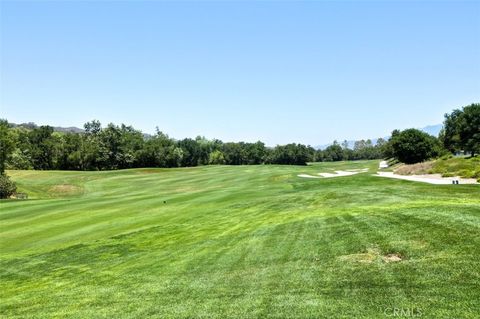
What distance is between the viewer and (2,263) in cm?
1616

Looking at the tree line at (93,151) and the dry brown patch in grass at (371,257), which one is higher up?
the tree line at (93,151)

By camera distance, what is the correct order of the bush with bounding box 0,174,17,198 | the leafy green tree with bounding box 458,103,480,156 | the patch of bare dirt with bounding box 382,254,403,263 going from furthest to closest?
the leafy green tree with bounding box 458,103,480,156 → the bush with bounding box 0,174,17,198 → the patch of bare dirt with bounding box 382,254,403,263

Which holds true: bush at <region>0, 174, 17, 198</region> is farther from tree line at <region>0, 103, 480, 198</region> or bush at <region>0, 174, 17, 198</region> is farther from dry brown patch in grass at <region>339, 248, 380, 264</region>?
dry brown patch in grass at <region>339, 248, 380, 264</region>

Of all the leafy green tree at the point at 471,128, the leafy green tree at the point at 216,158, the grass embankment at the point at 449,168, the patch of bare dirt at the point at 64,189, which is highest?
the leafy green tree at the point at 471,128

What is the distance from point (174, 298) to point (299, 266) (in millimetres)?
3455

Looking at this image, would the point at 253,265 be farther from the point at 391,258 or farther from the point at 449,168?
the point at 449,168

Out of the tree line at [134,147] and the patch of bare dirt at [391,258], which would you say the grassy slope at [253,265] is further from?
the tree line at [134,147]

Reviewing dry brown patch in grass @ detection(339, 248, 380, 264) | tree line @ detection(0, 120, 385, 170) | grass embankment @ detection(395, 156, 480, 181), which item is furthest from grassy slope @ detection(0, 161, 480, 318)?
Result: tree line @ detection(0, 120, 385, 170)

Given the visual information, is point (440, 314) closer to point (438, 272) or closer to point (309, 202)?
point (438, 272)

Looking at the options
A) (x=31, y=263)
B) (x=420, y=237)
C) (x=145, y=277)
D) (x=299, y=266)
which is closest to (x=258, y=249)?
(x=299, y=266)

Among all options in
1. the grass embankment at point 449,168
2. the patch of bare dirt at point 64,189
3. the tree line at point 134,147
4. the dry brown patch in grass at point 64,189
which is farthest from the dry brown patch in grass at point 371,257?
the tree line at point 134,147

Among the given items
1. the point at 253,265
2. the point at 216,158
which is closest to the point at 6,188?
the point at 253,265

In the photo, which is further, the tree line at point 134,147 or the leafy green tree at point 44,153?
the leafy green tree at point 44,153

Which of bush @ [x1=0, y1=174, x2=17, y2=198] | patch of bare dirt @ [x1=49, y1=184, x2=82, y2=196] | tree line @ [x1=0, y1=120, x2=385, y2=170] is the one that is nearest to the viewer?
bush @ [x1=0, y1=174, x2=17, y2=198]
